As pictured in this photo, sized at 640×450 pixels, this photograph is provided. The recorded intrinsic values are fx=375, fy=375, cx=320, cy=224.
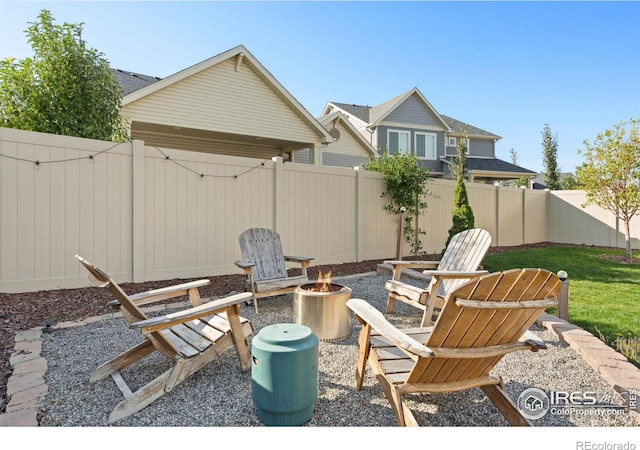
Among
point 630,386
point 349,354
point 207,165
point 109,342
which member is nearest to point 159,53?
point 207,165

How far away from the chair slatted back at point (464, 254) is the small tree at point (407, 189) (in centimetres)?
311

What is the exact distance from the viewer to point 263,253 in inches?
190

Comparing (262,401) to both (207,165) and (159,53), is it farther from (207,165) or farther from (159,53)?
(159,53)

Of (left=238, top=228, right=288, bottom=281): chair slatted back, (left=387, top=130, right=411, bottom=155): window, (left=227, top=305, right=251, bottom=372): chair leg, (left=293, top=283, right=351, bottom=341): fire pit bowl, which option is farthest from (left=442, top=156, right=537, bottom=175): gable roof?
(left=227, top=305, right=251, bottom=372): chair leg

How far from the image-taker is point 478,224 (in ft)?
31.2

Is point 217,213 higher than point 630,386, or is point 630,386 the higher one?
point 217,213

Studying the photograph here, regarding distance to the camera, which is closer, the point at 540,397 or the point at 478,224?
the point at 540,397

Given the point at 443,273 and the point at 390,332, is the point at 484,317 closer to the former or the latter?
the point at 390,332

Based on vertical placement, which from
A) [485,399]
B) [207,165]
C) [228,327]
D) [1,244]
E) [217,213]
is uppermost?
[207,165]

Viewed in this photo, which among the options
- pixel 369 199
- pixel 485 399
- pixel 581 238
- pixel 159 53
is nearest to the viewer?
pixel 485 399

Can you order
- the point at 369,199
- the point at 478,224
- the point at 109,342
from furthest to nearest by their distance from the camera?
1. the point at 478,224
2. the point at 369,199
3. the point at 109,342

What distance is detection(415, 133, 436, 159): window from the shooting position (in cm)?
1870

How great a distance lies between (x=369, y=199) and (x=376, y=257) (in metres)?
1.17

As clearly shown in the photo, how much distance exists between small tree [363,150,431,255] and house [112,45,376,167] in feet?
11.6
